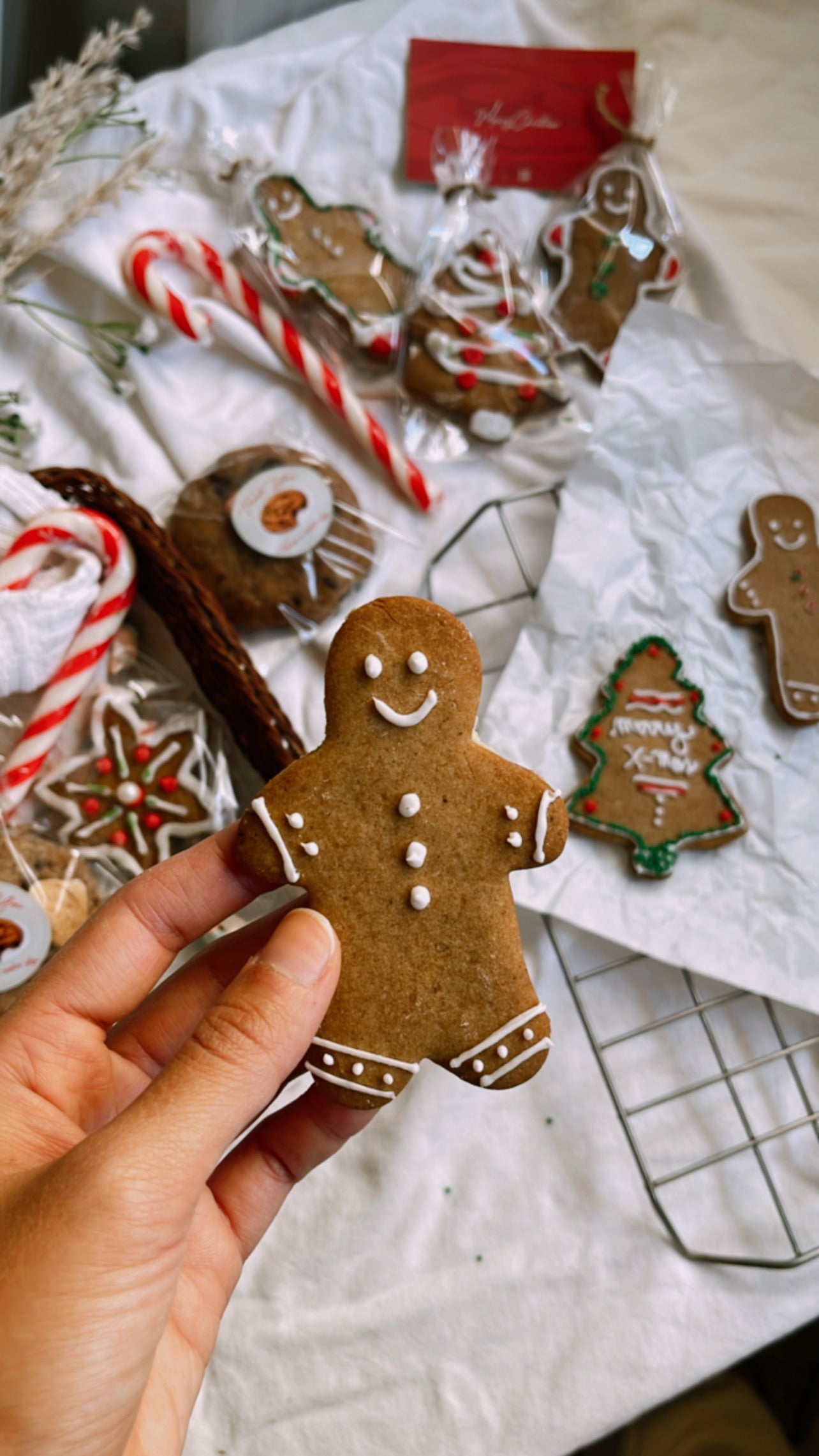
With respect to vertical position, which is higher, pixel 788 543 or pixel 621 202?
pixel 621 202

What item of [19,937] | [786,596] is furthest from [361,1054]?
[786,596]

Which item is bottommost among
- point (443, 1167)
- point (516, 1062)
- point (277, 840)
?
point (443, 1167)

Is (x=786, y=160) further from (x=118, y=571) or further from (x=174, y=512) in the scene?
(x=118, y=571)

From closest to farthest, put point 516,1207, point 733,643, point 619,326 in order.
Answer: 1. point 516,1207
2. point 733,643
3. point 619,326

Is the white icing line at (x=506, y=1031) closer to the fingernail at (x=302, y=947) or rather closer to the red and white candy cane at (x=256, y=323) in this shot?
the fingernail at (x=302, y=947)

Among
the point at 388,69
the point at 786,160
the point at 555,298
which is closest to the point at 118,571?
the point at 555,298

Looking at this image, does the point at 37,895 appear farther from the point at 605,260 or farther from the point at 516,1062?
the point at 605,260
